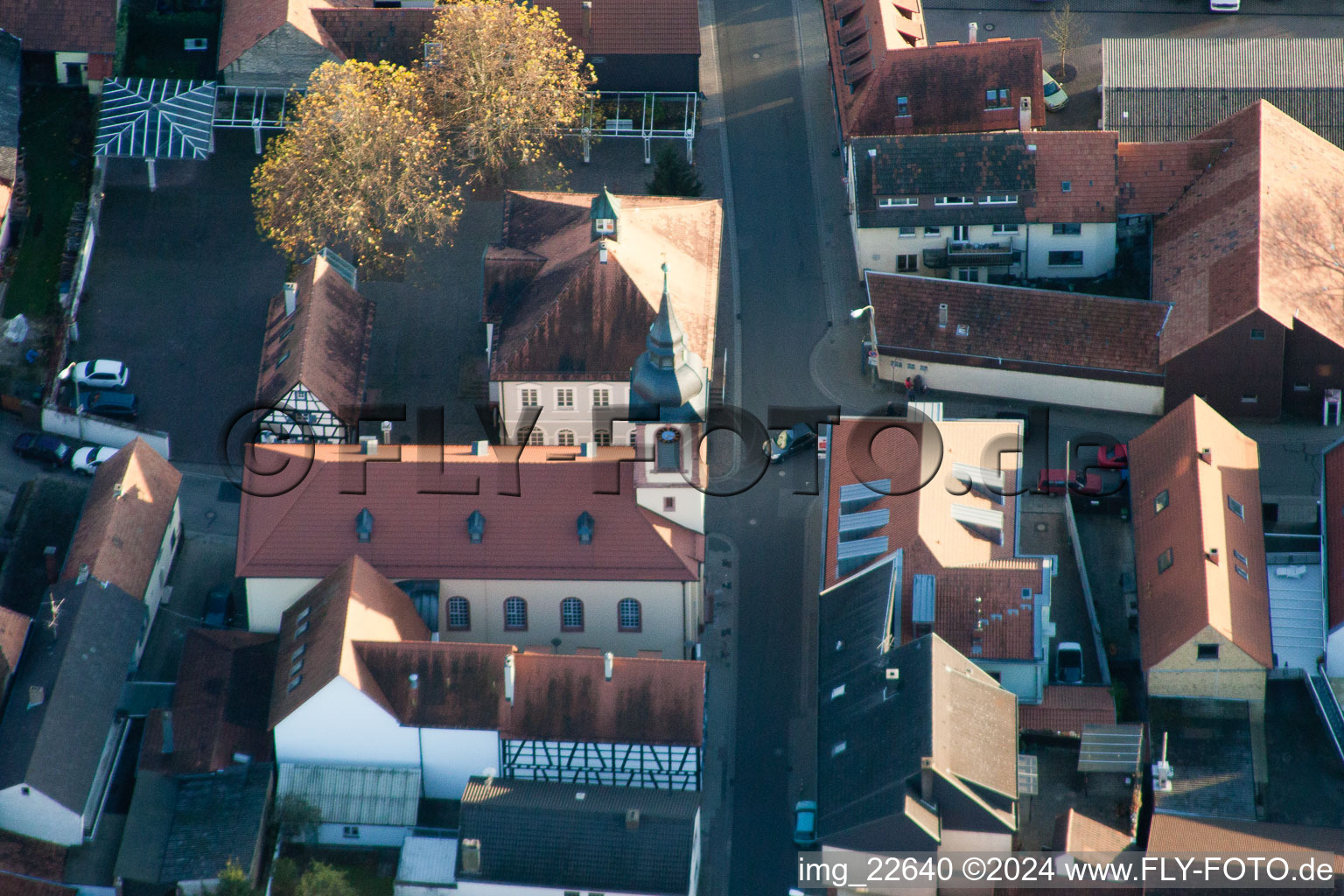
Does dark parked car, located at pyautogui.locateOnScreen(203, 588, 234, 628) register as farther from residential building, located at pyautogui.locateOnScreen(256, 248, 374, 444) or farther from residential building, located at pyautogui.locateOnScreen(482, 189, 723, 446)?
residential building, located at pyautogui.locateOnScreen(482, 189, 723, 446)

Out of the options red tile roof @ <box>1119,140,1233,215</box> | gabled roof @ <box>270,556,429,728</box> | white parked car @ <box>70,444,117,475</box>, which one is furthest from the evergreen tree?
white parked car @ <box>70,444,117,475</box>

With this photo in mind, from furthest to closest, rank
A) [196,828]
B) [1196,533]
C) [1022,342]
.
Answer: [1022,342] < [1196,533] < [196,828]

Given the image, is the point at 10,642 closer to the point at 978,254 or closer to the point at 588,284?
the point at 588,284

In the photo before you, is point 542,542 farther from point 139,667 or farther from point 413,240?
point 413,240


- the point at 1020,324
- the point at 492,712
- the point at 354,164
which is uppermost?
the point at 354,164

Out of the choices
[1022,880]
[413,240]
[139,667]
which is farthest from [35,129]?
[1022,880]

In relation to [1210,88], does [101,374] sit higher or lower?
lower

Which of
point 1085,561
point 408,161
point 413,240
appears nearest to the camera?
point 1085,561

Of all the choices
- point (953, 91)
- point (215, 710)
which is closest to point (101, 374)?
point (215, 710)
